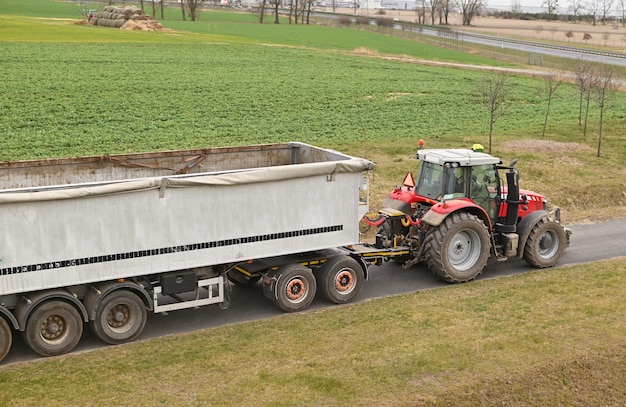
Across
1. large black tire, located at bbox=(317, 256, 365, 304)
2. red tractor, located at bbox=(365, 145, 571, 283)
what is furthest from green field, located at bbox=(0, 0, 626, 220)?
large black tire, located at bbox=(317, 256, 365, 304)

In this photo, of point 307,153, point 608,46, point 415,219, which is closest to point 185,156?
point 307,153

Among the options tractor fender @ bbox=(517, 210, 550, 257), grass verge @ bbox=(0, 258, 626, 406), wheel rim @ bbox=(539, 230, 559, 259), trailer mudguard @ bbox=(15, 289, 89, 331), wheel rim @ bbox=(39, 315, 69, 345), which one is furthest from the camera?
wheel rim @ bbox=(539, 230, 559, 259)

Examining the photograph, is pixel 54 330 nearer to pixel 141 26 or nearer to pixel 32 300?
pixel 32 300

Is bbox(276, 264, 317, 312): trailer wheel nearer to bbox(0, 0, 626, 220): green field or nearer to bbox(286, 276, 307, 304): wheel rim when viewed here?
bbox(286, 276, 307, 304): wheel rim

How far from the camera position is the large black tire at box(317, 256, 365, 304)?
14688mm

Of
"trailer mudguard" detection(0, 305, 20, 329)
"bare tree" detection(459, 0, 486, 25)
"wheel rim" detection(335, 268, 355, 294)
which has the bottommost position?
"wheel rim" detection(335, 268, 355, 294)

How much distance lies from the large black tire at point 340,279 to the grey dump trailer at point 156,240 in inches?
0.8

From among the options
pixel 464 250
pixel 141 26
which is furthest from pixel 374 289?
pixel 141 26

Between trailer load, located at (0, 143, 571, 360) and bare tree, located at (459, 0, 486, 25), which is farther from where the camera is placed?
bare tree, located at (459, 0, 486, 25)

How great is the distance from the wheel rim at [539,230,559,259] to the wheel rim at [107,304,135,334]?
9387 millimetres

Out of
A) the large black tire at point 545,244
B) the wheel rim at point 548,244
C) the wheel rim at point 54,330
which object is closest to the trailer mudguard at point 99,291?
the wheel rim at point 54,330

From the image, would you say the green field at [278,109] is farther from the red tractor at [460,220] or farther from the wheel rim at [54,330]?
the wheel rim at [54,330]

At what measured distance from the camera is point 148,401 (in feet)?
34.7

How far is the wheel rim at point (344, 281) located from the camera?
14812 mm
